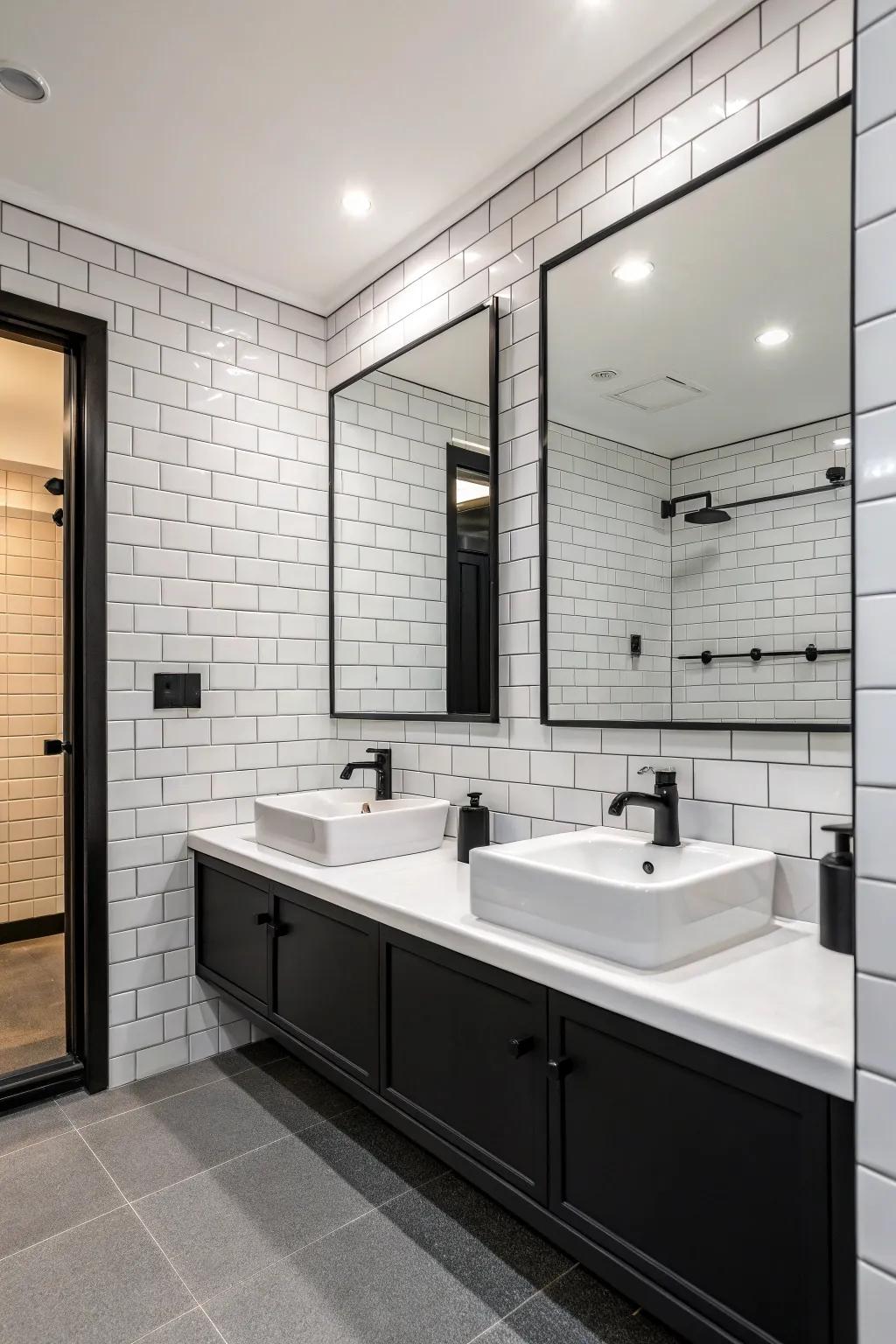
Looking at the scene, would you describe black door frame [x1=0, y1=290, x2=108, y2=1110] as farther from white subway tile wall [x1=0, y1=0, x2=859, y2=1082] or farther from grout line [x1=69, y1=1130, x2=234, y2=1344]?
grout line [x1=69, y1=1130, x2=234, y2=1344]

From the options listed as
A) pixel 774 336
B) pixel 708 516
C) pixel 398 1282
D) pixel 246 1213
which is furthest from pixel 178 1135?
pixel 774 336

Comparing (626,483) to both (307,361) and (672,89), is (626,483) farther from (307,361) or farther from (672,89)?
(307,361)

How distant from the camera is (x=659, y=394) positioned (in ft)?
6.22

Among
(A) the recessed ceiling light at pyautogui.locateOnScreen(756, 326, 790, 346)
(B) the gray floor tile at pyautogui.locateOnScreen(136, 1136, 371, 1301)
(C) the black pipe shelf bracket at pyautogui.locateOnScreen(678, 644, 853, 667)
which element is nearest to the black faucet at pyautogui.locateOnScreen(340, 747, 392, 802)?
(B) the gray floor tile at pyautogui.locateOnScreen(136, 1136, 371, 1301)

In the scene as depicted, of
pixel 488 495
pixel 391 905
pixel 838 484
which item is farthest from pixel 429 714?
pixel 838 484

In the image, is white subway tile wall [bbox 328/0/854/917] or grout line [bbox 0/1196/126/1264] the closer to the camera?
white subway tile wall [bbox 328/0/854/917]

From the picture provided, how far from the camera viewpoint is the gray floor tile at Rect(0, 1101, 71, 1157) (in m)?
2.17

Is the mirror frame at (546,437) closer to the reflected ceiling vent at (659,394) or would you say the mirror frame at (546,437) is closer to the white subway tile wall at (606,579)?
the white subway tile wall at (606,579)

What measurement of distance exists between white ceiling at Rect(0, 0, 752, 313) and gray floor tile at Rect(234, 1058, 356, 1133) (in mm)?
2637

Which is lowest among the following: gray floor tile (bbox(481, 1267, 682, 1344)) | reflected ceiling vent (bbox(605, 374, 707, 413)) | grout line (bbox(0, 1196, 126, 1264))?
grout line (bbox(0, 1196, 126, 1264))

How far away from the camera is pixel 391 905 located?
1.73 metres

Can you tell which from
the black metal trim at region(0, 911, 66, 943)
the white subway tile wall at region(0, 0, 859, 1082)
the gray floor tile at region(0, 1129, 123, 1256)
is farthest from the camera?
the black metal trim at region(0, 911, 66, 943)

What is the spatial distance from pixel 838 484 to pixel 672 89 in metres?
1.06

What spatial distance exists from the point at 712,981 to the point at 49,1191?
1.78 meters
